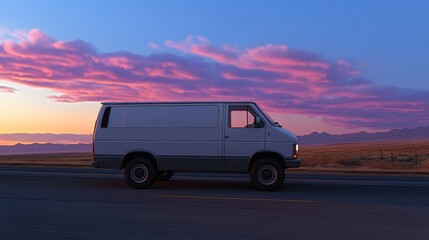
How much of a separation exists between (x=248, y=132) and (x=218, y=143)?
0.91 meters

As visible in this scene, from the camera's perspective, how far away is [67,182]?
55.7 feet

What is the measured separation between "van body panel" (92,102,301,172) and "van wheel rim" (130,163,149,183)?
1.32ft

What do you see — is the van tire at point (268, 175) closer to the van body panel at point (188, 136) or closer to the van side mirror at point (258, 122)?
the van body panel at point (188, 136)

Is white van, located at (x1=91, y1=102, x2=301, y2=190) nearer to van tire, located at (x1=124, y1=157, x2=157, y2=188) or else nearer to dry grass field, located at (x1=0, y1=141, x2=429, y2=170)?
van tire, located at (x1=124, y1=157, x2=157, y2=188)

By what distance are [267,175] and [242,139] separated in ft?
4.06

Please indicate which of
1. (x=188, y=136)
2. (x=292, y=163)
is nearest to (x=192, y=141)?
(x=188, y=136)

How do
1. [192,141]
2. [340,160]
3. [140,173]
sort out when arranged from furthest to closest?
1. [340,160]
2. [140,173]
3. [192,141]

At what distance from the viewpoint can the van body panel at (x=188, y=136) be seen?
49.2 feet

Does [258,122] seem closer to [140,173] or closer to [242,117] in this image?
[242,117]

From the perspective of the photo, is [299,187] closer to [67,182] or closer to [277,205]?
[277,205]

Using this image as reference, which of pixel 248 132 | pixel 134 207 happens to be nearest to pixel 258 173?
pixel 248 132

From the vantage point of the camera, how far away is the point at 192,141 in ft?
50.1

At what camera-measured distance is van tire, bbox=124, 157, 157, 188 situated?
609 inches

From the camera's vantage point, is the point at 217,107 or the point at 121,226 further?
the point at 217,107
